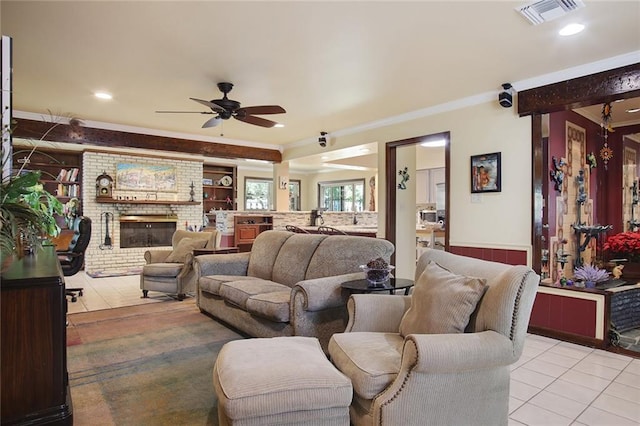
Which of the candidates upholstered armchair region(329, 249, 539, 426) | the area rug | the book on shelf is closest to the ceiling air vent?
upholstered armchair region(329, 249, 539, 426)

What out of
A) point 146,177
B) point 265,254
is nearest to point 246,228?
point 146,177

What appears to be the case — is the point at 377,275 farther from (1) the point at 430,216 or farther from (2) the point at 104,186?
(2) the point at 104,186

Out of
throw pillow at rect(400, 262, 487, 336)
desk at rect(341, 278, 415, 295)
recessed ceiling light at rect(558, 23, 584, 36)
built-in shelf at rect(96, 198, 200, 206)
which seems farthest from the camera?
built-in shelf at rect(96, 198, 200, 206)

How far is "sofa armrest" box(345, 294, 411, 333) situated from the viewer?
223 cm

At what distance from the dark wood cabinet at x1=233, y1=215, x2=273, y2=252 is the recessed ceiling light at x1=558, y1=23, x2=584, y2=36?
231 inches

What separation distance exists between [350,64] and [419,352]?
8.64 feet

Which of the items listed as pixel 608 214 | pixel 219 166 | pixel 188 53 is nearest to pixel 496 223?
pixel 608 214

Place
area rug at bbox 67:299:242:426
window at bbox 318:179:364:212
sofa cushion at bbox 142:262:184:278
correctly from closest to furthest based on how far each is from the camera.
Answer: area rug at bbox 67:299:242:426 < sofa cushion at bbox 142:262:184:278 < window at bbox 318:179:364:212

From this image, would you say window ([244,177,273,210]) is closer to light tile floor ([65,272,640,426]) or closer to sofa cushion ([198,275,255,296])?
sofa cushion ([198,275,255,296])

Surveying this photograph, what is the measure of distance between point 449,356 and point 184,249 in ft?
14.1

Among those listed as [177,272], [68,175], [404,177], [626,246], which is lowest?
[177,272]

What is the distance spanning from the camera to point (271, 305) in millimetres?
2812

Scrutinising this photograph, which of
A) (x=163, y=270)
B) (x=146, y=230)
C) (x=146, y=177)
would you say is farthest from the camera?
(x=146, y=230)

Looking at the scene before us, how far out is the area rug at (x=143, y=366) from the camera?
2070 mm
